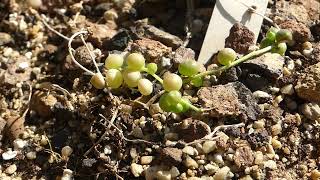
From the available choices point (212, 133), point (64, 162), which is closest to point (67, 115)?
point (64, 162)

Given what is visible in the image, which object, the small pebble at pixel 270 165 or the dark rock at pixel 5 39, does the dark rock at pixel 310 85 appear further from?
the dark rock at pixel 5 39

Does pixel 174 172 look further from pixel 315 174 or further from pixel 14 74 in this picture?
pixel 14 74

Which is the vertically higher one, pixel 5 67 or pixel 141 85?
pixel 141 85

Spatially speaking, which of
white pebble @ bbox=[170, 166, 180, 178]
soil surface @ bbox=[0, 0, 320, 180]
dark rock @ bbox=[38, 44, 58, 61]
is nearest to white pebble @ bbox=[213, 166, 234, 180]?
soil surface @ bbox=[0, 0, 320, 180]

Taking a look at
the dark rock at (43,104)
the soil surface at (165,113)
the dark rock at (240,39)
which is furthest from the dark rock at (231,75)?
the dark rock at (43,104)

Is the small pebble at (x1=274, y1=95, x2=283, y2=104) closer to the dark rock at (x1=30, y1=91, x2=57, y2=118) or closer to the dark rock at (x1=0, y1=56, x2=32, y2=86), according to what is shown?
the dark rock at (x1=30, y1=91, x2=57, y2=118)

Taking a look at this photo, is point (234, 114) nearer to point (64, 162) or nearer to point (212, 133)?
point (212, 133)
